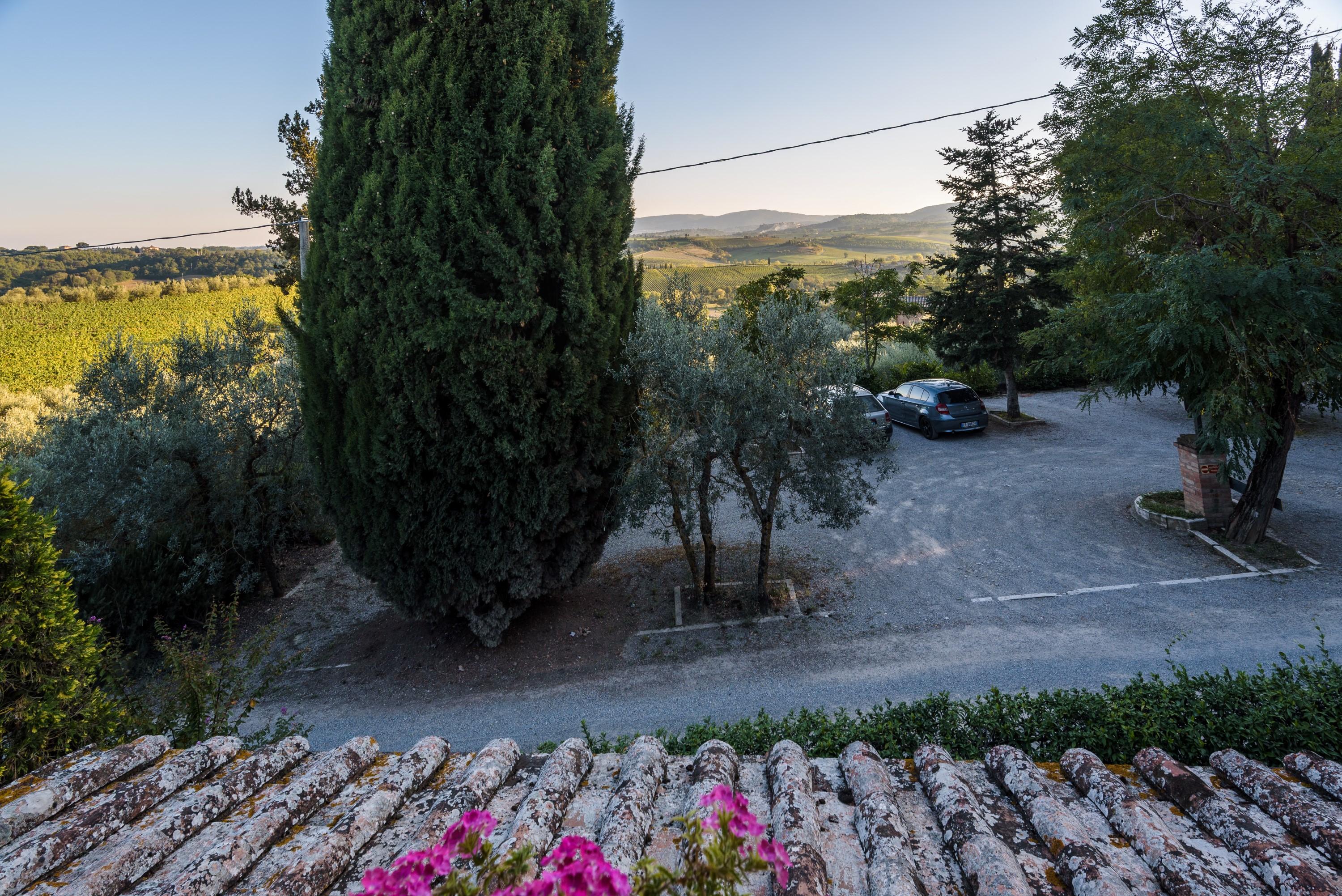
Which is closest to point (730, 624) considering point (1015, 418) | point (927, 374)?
point (1015, 418)

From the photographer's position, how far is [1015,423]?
2066cm

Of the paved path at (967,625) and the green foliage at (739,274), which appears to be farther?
the green foliage at (739,274)

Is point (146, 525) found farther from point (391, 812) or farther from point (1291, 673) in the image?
point (1291, 673)

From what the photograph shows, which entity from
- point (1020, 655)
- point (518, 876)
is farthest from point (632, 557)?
point (518, 876)

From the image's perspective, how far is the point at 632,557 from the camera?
505 inches

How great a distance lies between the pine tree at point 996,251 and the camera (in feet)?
63.6

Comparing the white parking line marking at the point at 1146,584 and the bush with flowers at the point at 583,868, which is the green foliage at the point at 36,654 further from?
the white parking line marking at the point at 1146,584

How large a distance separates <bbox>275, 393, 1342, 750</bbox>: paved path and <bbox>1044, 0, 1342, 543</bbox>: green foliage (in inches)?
81.8

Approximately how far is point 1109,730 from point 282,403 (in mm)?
12443

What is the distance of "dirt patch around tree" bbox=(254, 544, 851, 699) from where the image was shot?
9305 mm

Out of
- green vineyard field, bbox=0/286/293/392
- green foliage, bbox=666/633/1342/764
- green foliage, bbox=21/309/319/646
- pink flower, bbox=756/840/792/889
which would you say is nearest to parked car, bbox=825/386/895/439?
green foliage, bbox=666/633/1342/764

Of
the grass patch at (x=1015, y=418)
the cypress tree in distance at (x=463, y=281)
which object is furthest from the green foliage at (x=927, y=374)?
the cypress tree in distance at (x=463, y=281)

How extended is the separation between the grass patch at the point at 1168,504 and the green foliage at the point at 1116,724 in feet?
27.5

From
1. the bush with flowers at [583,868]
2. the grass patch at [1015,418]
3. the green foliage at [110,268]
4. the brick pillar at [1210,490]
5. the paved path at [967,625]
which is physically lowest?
the paved path at [967,625]
